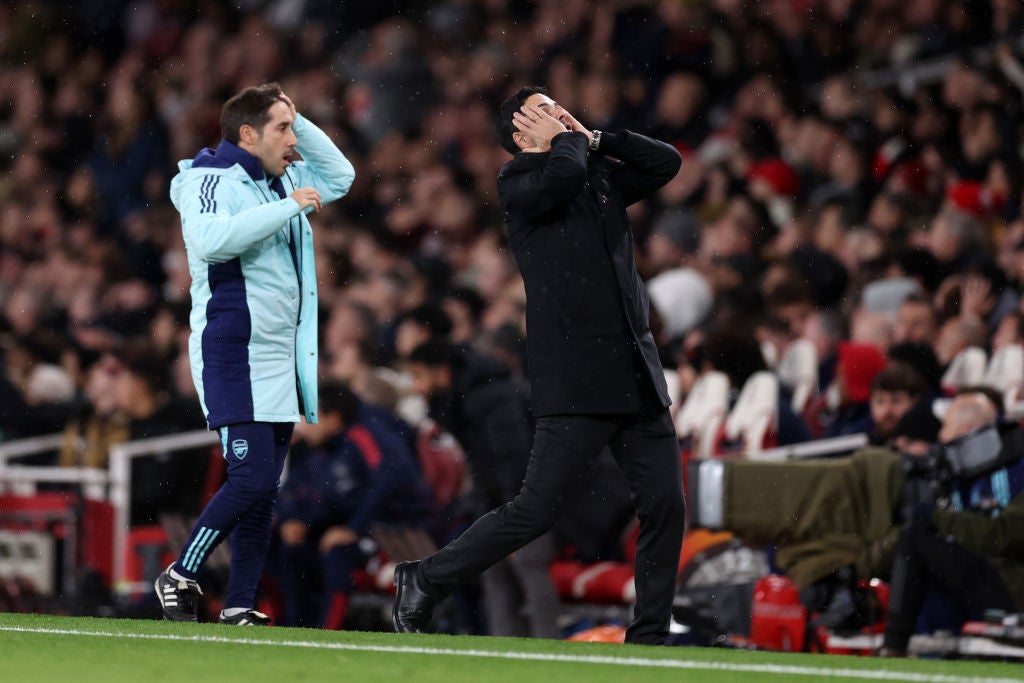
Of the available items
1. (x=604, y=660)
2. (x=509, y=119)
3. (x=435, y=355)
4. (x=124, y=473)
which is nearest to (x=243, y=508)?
(x=509, y=119)

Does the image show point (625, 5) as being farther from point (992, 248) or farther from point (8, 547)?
point (8, 547)

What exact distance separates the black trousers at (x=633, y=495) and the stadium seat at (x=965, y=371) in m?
3.07

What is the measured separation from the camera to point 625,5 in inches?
586

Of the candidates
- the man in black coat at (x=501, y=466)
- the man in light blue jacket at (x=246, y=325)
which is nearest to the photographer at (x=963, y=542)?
the man in black coat at (x=501, y=466)

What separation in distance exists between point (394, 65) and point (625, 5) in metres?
2.69

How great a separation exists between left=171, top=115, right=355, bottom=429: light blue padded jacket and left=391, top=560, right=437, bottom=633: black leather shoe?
804 millimetres

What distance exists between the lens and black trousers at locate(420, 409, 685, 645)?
5836 mm

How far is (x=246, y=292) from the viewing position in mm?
6508

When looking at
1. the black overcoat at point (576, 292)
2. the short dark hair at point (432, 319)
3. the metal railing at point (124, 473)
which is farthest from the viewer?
the metal railing at point (124, 473)

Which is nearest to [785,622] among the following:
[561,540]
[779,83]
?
[561,540]

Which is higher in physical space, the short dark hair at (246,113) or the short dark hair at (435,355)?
the short dark hair at (246,113)

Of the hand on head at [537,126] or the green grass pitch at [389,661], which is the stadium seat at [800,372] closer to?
the hand on head at [537,126]

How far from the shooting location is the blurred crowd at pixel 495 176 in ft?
33.1

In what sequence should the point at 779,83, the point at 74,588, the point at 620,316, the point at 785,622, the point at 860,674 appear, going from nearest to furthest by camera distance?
the point at 860,674 < the point at 620,316 < the point at 785,622 < the point at 74,588 < the point at 779,83
